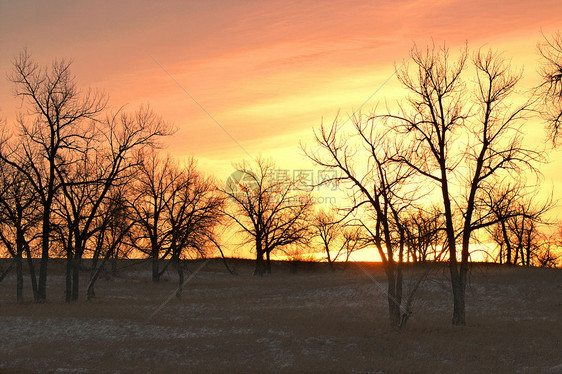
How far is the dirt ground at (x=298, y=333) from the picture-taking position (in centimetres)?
2169

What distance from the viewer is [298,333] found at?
26.5m

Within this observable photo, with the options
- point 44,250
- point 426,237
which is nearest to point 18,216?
point 44,250

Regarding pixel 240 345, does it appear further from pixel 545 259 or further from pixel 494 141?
pixel 545 259

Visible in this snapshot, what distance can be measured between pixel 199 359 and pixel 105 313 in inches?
474

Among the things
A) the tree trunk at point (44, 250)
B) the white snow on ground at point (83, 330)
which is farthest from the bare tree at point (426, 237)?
the tree trunk at point (44, 250)

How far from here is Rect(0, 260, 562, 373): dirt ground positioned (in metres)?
21.7

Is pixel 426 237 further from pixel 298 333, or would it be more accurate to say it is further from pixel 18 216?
pixel 18 216

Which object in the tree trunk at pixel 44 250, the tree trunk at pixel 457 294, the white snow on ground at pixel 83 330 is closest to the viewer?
the white snow on ground at pixel 83 330

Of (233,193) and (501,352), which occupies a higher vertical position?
(233,193)

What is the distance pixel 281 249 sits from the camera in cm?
7288

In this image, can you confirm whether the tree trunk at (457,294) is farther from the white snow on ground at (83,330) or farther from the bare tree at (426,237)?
the white snow on ground at (83,330)

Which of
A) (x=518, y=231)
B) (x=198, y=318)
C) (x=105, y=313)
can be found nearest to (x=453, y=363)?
(x=198, y=318)

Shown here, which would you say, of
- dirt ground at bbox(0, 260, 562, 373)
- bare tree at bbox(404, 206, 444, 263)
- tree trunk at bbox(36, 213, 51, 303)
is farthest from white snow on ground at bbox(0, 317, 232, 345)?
bare tree at bbox(404, 206, 444, 263)

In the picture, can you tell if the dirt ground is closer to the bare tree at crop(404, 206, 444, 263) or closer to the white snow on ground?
the white snow on ground
